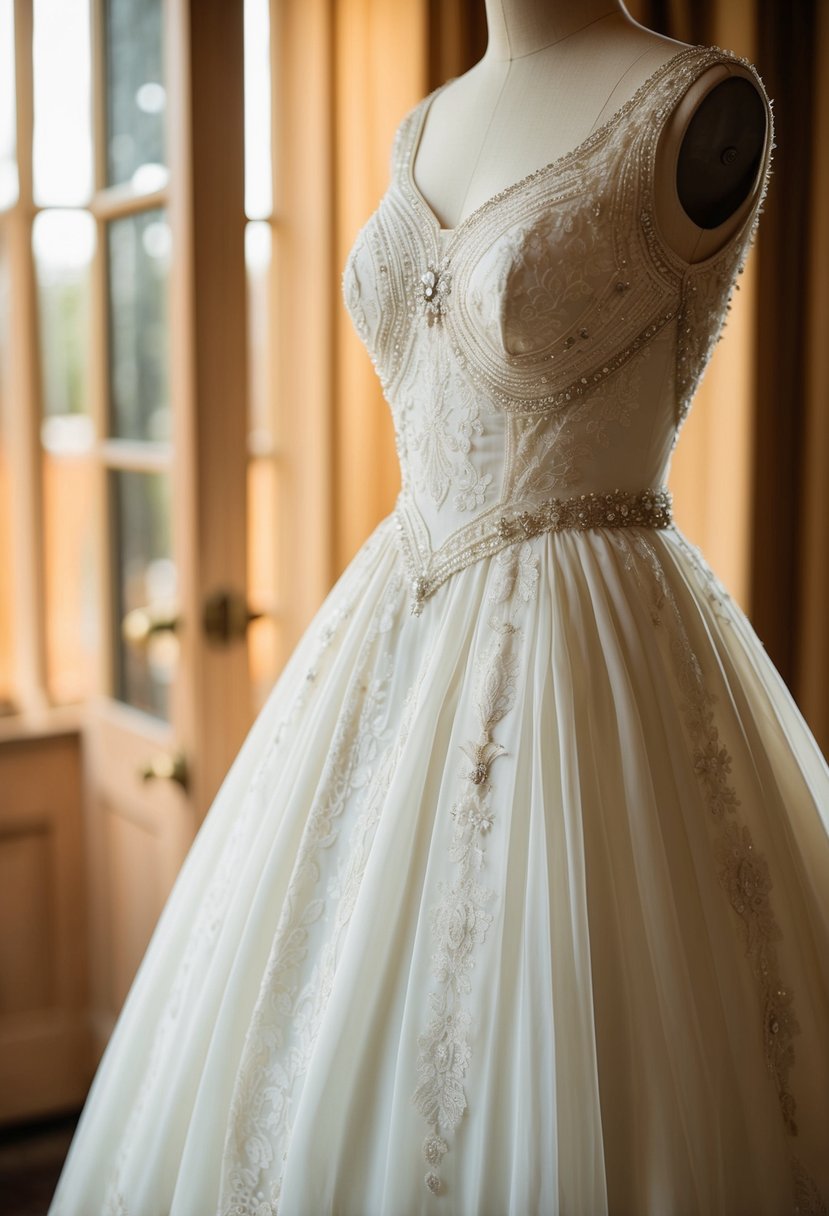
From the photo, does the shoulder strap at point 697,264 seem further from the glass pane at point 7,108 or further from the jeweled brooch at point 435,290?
the glass pane at point 7,108

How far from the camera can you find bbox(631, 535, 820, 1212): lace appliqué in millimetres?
945

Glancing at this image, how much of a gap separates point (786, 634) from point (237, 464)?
0.93 m

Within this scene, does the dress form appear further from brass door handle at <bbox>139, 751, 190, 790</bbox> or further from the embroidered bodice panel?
brass door handle at <bbox>139, 751, 190, 790</bbox>

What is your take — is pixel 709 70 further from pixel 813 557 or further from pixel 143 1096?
pixel 143 1096

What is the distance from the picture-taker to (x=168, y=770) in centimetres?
175

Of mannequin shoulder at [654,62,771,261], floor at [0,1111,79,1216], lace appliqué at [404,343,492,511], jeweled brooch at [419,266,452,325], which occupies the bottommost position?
floor at [0,1111,79,1216]

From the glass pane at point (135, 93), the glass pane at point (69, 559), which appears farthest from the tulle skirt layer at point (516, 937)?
the glass pane at point (69, 559)

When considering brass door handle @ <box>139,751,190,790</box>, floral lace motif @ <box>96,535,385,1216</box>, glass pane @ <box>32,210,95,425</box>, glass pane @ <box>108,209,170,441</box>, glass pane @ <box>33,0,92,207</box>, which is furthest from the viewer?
glass pane @ <box>32,210,95,425</box>

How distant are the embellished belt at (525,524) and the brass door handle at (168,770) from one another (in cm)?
72

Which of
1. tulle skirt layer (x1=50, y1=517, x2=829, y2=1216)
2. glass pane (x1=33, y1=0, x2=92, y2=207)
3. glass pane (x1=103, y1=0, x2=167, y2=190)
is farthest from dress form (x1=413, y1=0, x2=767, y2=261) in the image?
glass pane (x1=33, y1=0, x2=92, y2=207)

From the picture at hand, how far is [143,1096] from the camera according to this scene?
1.15 m

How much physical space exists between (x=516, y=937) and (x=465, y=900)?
0.17 feet

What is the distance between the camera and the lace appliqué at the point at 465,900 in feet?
2.94

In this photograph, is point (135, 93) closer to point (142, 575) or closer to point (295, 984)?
point (142, 575)
